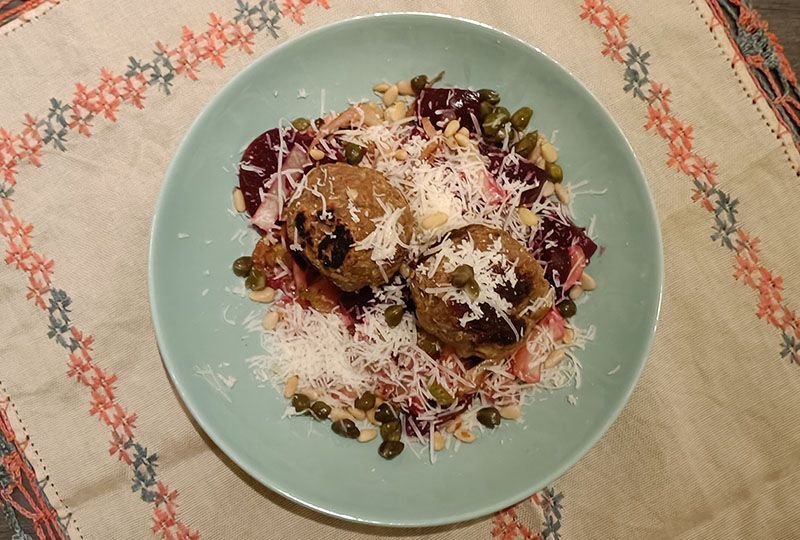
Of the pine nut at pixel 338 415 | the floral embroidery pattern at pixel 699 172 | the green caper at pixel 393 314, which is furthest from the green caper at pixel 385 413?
the floral embroidery pattern at pixel 699 172

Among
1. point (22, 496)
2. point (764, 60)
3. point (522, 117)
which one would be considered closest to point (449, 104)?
point (522, 117)

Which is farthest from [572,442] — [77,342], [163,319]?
[77,342]

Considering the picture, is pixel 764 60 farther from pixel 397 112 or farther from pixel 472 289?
pixel 472 289

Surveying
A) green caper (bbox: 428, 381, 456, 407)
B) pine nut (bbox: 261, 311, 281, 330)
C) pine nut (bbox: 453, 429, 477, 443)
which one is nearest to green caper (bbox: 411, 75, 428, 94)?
pine nut (bbox: 261, 311, 281, 330)

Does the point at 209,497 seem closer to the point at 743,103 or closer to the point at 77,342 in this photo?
the point at 77,342

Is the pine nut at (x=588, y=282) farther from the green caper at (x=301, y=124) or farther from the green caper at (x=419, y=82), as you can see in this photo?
the green caper at (x=301, y=124)

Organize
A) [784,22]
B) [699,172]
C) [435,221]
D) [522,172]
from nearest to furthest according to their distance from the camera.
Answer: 1. [435,221]
2. [522,172]
3. [699,172]
4. [784,22]
